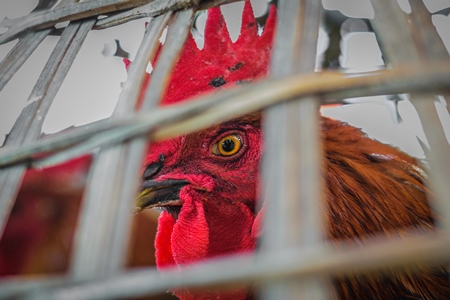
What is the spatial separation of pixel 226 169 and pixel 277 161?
113cm

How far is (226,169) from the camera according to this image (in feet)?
5.37

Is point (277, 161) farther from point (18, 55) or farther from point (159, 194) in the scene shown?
point (159, 194)

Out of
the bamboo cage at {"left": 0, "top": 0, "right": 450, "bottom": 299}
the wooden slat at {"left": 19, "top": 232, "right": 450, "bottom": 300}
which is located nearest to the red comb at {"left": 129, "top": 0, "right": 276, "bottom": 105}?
the bamboo cage at {"left": 0, "top": 0, "right": 450, "bottom": 299}

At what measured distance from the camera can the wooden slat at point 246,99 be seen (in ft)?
1.71

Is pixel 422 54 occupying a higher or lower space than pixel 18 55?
lower

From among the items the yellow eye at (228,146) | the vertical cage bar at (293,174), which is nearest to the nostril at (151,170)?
the yellow eye at (228,146)

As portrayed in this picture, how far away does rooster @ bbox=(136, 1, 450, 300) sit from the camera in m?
1.44

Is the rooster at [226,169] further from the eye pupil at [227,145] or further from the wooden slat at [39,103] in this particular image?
the wooden slat at [39,103]

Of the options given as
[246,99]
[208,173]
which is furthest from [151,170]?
[246,99]

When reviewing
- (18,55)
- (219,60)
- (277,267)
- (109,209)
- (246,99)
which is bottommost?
(277,267)

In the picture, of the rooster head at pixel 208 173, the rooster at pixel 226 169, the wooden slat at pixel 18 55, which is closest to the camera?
the wooden slat at pixel 18 55

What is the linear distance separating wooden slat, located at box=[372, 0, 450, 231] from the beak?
1.13 m

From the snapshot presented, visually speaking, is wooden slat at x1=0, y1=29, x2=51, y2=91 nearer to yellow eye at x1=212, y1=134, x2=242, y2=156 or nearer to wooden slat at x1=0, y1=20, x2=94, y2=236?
wooden slat at x1=0, y1=20, x2=94, y2=236

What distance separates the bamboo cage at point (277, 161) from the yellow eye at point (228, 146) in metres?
0.84
